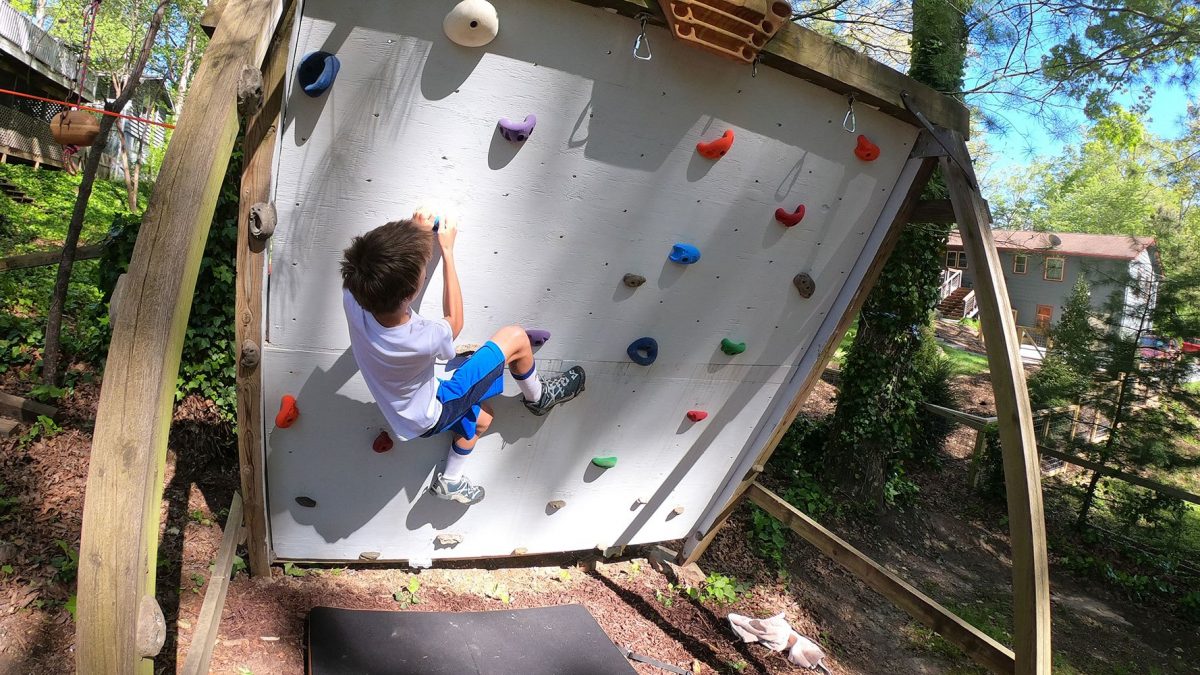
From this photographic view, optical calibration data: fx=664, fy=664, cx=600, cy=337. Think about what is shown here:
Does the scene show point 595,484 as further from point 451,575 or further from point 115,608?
point 115,608

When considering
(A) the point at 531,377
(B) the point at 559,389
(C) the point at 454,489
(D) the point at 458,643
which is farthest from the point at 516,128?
(D) the point at 458,643

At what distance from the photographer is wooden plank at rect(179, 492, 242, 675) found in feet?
7.17

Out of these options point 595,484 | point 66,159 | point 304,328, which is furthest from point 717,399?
point 66,159

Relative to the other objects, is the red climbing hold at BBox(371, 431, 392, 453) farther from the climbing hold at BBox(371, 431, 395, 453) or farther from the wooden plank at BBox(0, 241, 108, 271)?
the wooden plank at BBox(0, 241, 108, 271)

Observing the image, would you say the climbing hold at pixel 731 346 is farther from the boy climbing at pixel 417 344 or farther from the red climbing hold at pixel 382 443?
the red climbing hold at pixel 382 443

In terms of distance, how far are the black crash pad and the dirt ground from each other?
15 centimetres

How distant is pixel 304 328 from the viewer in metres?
2.37

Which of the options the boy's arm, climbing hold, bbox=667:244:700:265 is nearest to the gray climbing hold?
climbing hold, bbox=667:244:700:265

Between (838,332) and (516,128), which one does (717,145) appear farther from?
(838,332)

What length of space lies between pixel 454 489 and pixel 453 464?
12 centimetres

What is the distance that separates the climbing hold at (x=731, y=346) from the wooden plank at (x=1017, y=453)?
3.22 ft

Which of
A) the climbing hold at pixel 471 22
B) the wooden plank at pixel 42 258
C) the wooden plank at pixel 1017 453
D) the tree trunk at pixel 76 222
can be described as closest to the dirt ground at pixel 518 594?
the tree trunk at pixel 76 222

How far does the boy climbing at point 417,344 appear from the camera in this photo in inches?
79.8

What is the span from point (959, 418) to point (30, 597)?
26.4ft
